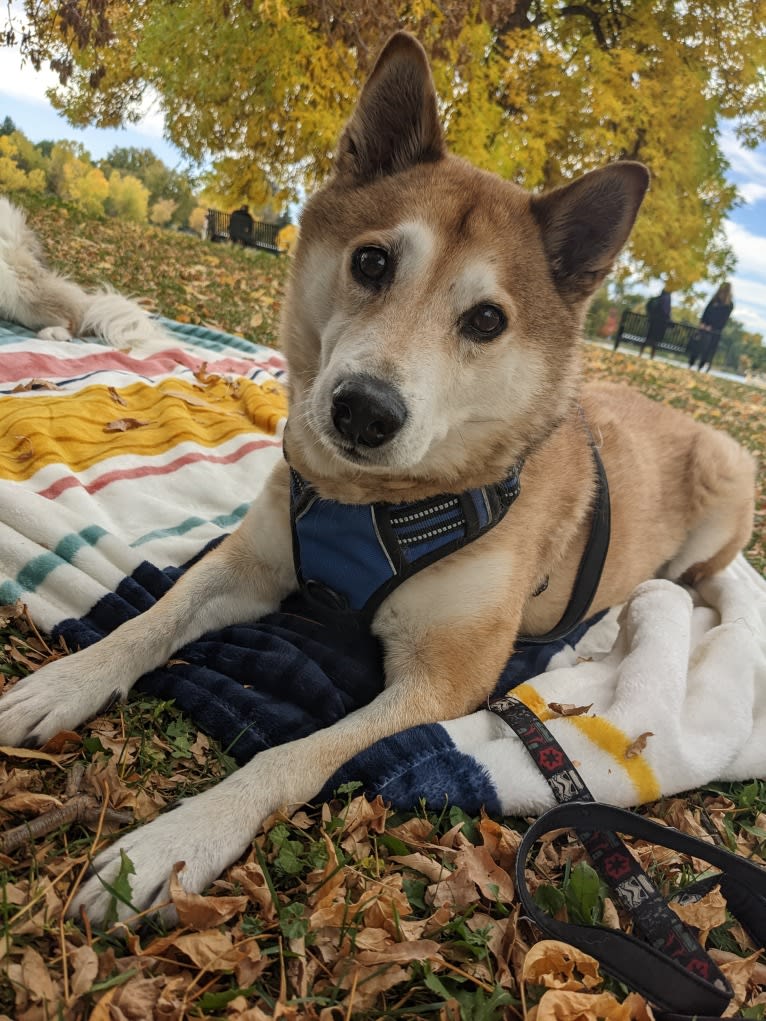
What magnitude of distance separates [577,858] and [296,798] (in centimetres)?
75

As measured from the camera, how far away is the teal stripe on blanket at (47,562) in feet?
7.38

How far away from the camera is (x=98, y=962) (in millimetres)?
1277

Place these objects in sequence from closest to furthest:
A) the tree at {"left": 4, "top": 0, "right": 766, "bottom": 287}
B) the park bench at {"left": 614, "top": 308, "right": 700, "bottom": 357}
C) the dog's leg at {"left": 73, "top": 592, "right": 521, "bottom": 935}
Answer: the dog's leg at {"left": 73, "top": 592, "right": 521, "bottom": 935}, the tree at {"left": 4, "top": 0, "right": 766, "bottom": 287}, the park bench at {"left": 614, "top": 308, "right": 700, "bottom": 357}

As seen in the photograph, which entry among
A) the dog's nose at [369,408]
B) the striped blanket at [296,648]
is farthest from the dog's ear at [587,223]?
the striped blanket at [296,648]

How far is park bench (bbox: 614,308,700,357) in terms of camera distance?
2170 cm

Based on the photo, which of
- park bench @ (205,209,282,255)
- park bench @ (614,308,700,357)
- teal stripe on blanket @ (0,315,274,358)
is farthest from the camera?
park bench @ (614,308,700,357)

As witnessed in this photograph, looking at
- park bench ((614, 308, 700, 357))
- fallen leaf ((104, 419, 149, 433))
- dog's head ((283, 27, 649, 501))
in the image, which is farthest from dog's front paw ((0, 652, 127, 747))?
park bench ((614, 308, 700, 357))

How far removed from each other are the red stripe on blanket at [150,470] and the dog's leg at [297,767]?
5.29ft

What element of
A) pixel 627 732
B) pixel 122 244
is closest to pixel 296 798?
pixel 627 732

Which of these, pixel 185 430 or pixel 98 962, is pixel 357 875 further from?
pixel 185 430

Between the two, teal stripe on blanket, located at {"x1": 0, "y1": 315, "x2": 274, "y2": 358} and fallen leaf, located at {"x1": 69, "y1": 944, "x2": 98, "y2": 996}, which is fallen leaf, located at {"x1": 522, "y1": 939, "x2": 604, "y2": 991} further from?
teal stripe on blanket, located at {"x1": 0, "y1": 315, "x2": 274, "y2": 358}

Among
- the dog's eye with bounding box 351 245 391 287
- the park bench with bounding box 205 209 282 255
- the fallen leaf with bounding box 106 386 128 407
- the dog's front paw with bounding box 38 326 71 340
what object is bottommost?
the fallen leaf with bounding box 106 386 128 407

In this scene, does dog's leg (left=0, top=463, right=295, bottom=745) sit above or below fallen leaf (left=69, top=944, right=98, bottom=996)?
above

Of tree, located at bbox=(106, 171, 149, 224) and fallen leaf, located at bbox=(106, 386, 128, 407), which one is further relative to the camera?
tree, located at bbox=(106, 171, 149, 224)
